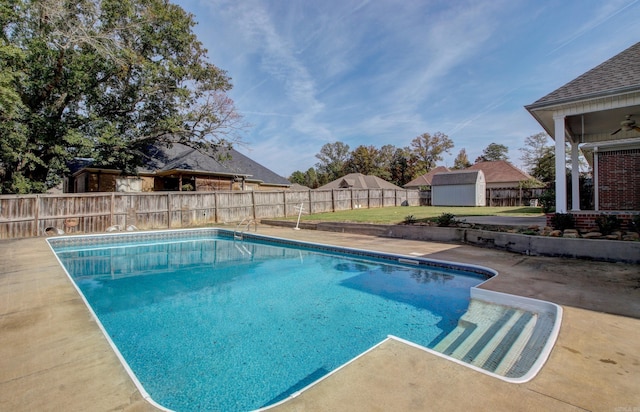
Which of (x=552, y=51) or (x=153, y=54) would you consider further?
(x=153, y=54)

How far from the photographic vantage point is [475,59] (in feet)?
49.6

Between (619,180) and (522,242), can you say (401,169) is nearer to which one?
(619,180)

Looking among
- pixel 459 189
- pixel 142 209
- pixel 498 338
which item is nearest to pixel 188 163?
pixel 142 209

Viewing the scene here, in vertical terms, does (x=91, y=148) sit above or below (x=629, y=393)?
above

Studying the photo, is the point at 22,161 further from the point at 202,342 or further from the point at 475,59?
the point at 475,59

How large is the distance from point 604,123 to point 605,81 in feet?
9.47

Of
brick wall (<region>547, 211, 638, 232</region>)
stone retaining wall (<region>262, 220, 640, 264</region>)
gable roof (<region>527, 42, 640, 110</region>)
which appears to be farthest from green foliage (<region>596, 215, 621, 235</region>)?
gable roof (<region>527, 42, 640, 110</region>)

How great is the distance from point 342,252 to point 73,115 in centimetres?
1431

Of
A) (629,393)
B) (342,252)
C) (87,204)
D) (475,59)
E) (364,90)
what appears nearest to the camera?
(629,393)

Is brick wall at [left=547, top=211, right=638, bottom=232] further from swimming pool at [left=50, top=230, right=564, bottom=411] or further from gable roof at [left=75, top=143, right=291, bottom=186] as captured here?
gable roof at [left=75, top=143, right=291, bottom=186]

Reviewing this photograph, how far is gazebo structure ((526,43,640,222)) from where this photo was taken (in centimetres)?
660

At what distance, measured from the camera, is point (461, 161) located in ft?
166

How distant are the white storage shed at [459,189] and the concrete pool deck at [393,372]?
21.8m

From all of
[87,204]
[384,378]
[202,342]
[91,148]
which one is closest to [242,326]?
[202,342]
